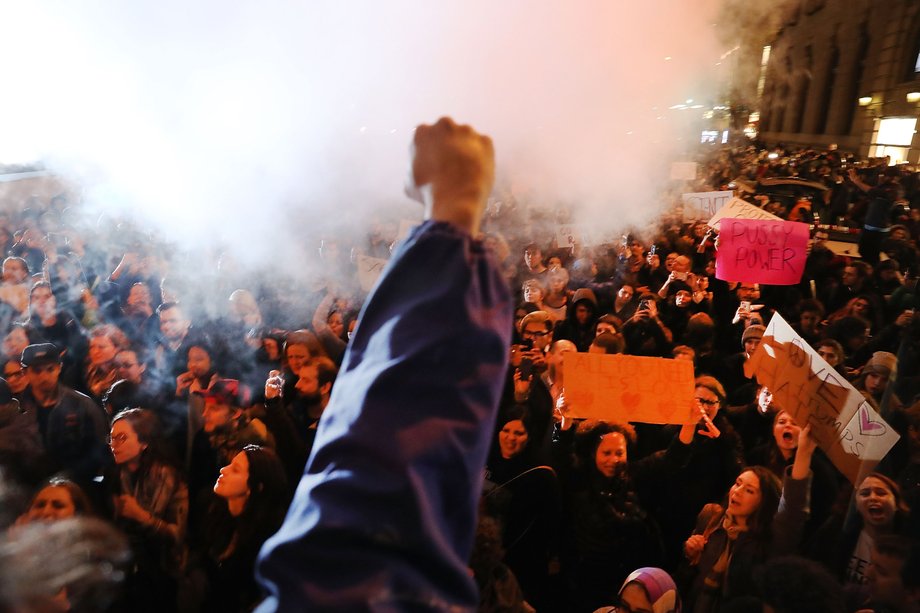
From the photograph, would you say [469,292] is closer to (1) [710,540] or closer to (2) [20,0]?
(1) [710,540]

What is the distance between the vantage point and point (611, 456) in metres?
2.52

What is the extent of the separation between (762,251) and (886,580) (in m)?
2.45

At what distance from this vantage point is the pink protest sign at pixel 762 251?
12.4 ft

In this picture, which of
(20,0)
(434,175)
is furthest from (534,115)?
(434,175)

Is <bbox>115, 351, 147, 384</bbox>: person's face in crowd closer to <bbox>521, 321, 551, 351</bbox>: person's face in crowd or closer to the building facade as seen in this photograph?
<bbox>521, 321, 551, 351</bbox>: person's face in crowd

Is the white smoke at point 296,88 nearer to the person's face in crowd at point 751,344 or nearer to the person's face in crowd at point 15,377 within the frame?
the person's face in crowd at point 15,377

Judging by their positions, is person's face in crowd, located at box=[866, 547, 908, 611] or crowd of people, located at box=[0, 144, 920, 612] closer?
person's face in crowd, located at box=[866, 547, 908, 611]

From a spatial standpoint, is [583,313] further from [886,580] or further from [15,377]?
[15,377]

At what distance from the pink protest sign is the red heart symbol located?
192 cm

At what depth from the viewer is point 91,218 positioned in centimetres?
523

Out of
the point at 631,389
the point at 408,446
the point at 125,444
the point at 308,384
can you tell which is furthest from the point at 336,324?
the point at 408,446

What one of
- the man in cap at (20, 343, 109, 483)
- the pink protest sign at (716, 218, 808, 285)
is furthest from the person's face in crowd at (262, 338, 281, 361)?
the pink protest sign at (716, 218, 808, 285)

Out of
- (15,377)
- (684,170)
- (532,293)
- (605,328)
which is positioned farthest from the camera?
(684,170)

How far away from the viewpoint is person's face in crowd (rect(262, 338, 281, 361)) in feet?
11.2
